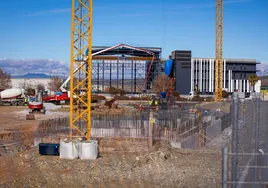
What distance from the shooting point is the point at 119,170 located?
13953mm

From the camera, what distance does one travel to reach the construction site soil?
1224 centimetres

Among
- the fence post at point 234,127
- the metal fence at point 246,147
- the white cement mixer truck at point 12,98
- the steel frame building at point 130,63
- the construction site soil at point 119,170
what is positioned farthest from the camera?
the steel frame building at point 130,63

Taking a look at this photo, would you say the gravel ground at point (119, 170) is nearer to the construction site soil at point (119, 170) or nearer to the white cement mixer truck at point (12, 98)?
the construction site soil at point (119, 170)

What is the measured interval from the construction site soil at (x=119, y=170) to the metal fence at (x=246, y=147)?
5.43 metres

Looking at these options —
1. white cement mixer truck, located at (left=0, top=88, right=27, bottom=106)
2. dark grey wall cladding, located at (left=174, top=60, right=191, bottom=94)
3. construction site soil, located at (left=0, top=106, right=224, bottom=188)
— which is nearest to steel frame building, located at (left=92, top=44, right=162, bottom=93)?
dark grey wall cladding, located at (left=174, top=60, right=191, bottom=94)

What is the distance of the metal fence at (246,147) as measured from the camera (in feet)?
14.4

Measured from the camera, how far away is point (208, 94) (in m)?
87.2

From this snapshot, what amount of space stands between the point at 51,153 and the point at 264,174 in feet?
39.8

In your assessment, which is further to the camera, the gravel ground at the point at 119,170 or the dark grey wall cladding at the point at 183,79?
the dark grey wall cladding at the point at 183,79

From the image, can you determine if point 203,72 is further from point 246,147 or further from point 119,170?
point 246,147

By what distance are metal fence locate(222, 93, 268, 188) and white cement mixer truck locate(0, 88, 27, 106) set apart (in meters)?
49.4

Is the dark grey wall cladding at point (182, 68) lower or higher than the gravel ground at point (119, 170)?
higher

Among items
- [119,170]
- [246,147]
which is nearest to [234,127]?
[246,147]

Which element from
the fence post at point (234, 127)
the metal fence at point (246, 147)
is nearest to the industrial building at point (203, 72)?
the metal fence at point (246, 147)
